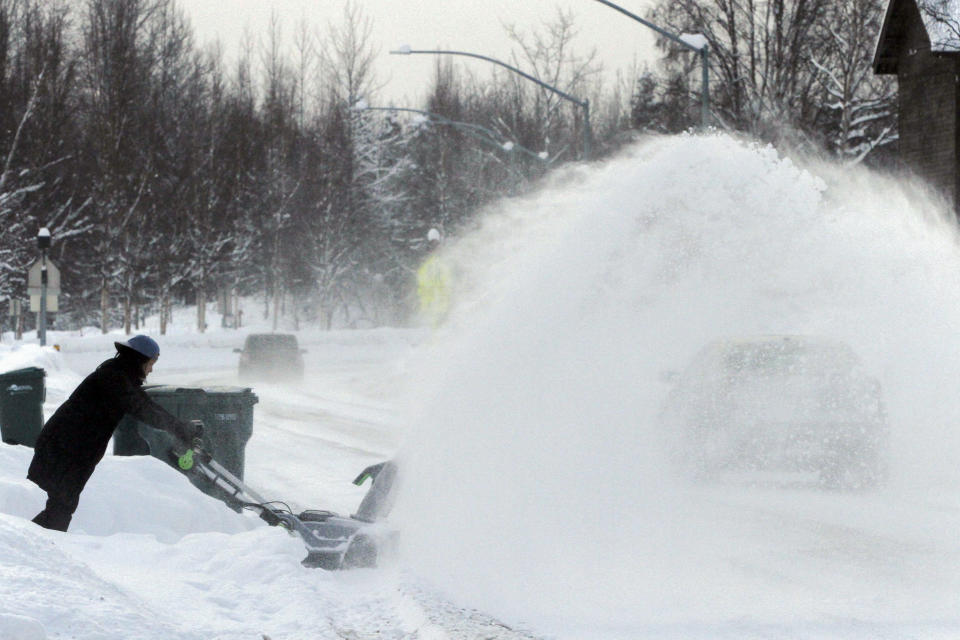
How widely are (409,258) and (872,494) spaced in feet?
182

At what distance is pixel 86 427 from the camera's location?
6.91 m

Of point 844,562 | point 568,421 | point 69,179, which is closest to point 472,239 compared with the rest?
point 69,179

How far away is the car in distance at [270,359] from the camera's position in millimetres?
30688

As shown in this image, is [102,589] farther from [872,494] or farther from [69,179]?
[69,179]

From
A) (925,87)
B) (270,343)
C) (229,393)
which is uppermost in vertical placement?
(925,87)

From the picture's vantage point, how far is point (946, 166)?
28.8 meters

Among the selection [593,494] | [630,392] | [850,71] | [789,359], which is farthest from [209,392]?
[850,71]

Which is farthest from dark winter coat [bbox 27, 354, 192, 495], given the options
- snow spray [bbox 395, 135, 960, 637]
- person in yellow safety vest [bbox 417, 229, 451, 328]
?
person in yellow safety vest [bbox 417, 229, 451, 328]

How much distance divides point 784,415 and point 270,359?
22.2 metres

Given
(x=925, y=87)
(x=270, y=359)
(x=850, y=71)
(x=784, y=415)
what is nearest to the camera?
(x=784, y=415)

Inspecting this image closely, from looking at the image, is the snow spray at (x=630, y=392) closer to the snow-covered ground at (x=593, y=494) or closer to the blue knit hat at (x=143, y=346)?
the snow-covered ground at (x=593, y=494)

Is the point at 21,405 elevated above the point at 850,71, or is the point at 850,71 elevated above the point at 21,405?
the point at 850,71

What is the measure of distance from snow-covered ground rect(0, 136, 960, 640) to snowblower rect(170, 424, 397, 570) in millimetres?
174

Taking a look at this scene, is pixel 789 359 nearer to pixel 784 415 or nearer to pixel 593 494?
pixel 784 415
